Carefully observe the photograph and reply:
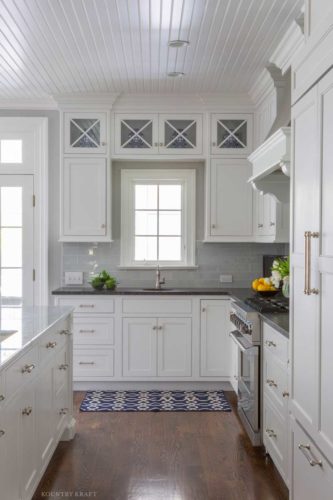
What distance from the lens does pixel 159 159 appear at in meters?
5.04

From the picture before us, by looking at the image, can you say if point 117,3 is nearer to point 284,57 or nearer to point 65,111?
point 284,57

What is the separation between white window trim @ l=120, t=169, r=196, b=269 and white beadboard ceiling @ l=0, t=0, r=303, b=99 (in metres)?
0.84

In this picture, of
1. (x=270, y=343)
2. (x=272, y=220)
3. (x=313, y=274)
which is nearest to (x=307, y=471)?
(x=313, y=274)

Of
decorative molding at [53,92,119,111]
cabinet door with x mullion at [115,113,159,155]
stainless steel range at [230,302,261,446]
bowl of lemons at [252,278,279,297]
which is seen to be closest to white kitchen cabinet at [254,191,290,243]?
bowl of lemons at [252,278,279,297]

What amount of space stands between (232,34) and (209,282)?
2516mm

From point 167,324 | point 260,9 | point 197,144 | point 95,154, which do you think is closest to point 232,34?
point 260,9

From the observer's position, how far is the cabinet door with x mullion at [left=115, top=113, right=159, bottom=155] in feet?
16.4

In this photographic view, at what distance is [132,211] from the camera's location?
17.6 feet

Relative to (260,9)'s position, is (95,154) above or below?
below

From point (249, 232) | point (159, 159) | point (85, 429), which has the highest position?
point (159, 159)

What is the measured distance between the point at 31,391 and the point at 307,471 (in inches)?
50.8

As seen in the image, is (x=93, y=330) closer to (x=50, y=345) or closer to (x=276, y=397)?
(x=50, y=345)

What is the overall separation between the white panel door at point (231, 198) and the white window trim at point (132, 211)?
40 centimetres

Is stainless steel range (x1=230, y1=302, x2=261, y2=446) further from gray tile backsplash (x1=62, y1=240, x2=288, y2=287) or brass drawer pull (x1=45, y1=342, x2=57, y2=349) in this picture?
gray tile backsplash (x1=62, y1=240, x2=288, y2=287)
